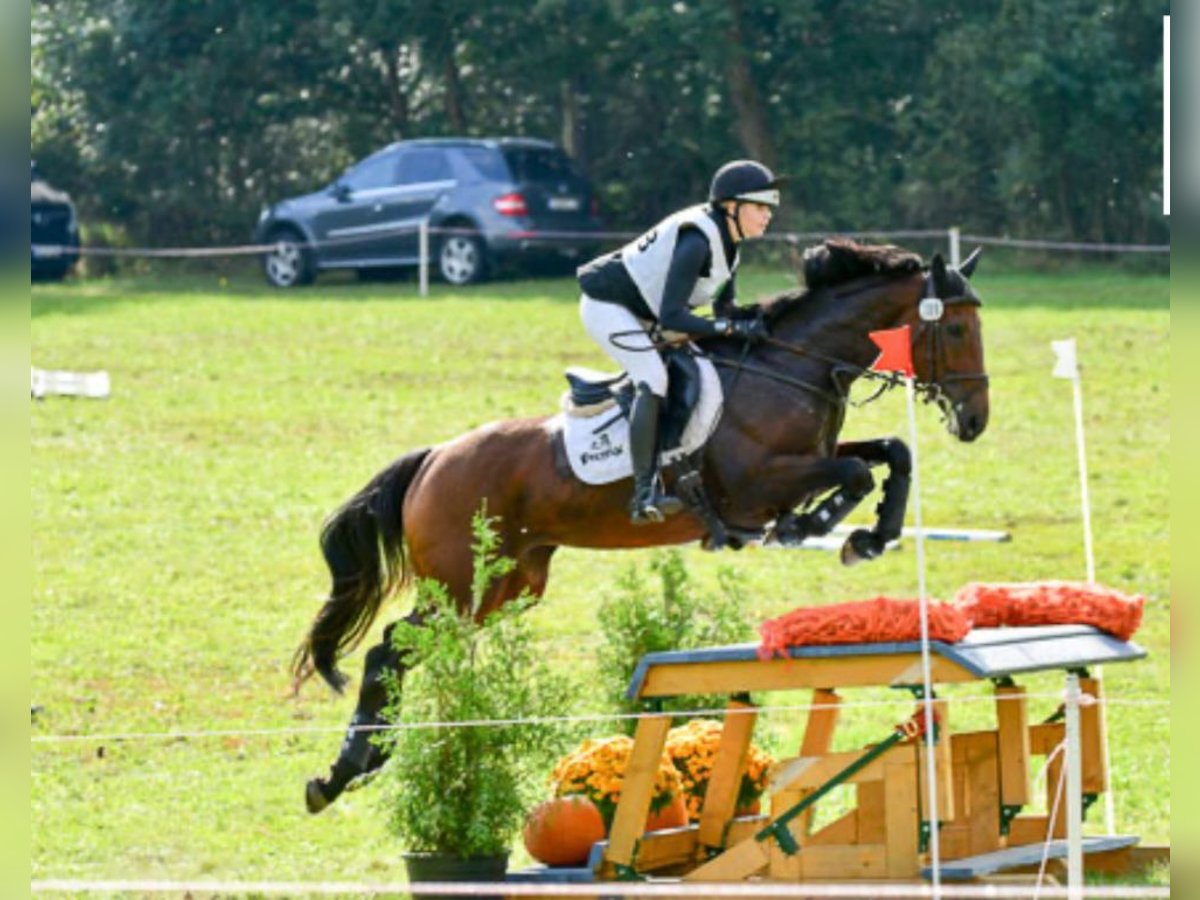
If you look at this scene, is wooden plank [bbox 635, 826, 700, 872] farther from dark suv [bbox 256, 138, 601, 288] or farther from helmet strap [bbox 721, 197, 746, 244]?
dark suv [bbox 256, 138, 601, 288]

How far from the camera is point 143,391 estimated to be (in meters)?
19.5

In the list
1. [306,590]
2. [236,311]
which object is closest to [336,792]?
[306,590]

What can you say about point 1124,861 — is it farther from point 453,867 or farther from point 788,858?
point 453,867

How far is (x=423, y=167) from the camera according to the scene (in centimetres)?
2542

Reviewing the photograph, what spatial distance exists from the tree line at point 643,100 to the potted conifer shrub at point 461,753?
62.2ft

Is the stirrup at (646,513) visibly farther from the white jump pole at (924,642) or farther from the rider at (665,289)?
the white jump pole at (924,642)

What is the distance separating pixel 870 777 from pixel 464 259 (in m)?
17.8

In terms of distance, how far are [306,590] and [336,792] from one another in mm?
5258

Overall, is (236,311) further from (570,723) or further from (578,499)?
(570,723)

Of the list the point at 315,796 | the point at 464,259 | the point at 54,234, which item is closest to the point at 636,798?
the point at 315,796

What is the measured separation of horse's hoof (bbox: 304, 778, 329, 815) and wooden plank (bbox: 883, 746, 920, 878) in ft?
8.63

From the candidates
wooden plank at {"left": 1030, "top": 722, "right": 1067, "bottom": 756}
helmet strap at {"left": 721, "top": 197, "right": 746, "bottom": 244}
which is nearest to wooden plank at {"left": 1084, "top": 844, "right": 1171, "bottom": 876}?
wooden plank at {"left": 1030, "top": 722, "right": 1067, "bottom": 756}

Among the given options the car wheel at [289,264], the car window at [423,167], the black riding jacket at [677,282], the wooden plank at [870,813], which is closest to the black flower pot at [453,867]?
the wooden plank at [870,813]

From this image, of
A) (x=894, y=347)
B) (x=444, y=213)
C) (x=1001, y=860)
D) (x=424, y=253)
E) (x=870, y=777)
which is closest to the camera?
(x=870, y=777)
